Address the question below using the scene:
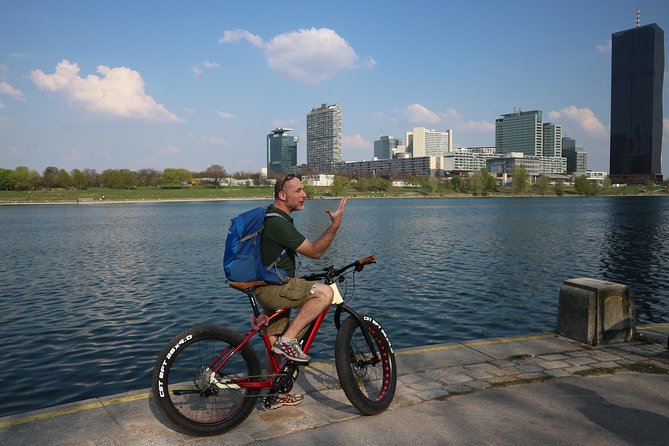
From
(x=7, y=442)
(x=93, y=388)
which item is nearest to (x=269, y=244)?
(x=7, y=442)

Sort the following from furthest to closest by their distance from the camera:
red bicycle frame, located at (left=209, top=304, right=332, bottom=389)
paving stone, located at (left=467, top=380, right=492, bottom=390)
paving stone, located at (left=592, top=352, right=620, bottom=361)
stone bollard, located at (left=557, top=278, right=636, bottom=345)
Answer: stone bollard, located at (left=557, top=278, right=636, bottom=345), paving stone, located at (left=592, top=352, right=620, bottom=361), paving stone, located at (left=467, top=380, right=492, bottom=390), red bicycle frame, located at (left=209, top=304, right=332, bottom=389)

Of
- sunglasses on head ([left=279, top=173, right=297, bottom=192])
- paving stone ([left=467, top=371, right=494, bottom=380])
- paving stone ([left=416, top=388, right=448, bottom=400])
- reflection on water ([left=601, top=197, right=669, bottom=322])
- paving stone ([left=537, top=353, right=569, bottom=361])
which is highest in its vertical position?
sunglasses on head ([left=279, top=173, right=297, bottom=192])

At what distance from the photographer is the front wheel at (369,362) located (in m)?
4.95

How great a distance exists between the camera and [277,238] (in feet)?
16.3

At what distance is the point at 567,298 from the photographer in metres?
8.05

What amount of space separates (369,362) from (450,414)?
3.00ft

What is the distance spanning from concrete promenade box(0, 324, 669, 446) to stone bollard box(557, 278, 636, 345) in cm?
82

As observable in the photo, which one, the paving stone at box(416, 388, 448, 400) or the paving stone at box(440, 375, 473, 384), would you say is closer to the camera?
the paving stone at box(416, 388, 448, 400)

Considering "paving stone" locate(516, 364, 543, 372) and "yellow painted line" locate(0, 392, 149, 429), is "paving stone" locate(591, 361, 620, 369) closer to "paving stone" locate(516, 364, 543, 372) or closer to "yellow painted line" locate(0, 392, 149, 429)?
"paving stone" locate(516, 364, 543, 372)

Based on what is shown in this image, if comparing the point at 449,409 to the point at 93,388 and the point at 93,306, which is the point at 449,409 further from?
the point at 93,306

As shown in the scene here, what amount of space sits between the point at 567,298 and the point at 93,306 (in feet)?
45.2

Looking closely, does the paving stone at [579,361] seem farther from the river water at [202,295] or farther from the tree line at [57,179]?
the tree line at [57,179]

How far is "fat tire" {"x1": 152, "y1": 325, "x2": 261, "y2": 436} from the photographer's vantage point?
177 inches

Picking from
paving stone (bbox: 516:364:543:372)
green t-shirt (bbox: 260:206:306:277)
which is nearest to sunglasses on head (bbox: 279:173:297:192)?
green t-shirt (bbox: 260:206:306:277)
